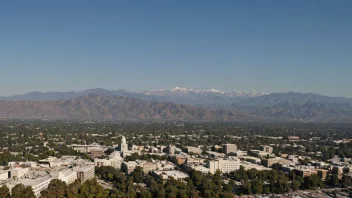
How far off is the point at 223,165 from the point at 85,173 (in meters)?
24.8

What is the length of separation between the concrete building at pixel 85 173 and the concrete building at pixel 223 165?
20.2 meters

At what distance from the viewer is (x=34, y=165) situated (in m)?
71.2

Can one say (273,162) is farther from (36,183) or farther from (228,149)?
(36,183)

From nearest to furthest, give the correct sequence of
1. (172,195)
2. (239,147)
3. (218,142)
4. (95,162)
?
1. (172,195)
2. (95,162)
3. (239,147)
4. (218,142)

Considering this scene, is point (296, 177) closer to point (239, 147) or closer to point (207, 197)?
point (207, 197)

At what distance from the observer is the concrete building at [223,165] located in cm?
7206

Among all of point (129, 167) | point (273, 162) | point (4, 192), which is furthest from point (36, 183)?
point (273, 162)

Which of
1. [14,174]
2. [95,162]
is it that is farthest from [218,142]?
[14,174]

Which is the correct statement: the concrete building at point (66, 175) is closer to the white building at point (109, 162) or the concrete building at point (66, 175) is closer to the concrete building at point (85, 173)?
the concrete building at point (85, 173)

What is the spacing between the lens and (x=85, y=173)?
6406 centimetres

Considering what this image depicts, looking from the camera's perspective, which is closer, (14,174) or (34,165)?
(14,174)

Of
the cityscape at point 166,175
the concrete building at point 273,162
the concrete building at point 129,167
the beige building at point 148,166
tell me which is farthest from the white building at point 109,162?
the concrete building at point 273,162

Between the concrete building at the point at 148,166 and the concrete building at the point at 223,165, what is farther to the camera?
the concrete building at the point at 223,165

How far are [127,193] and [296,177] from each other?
28537 mm
